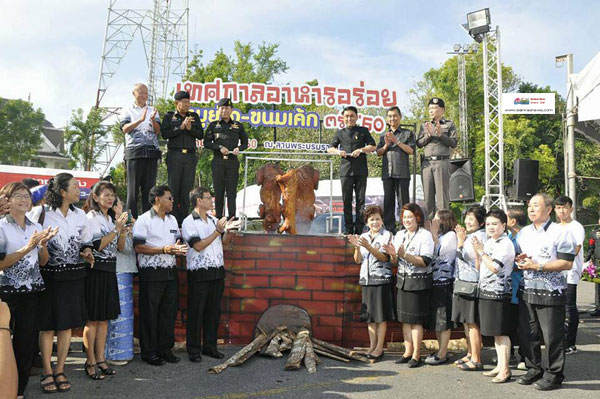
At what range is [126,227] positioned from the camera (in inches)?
197

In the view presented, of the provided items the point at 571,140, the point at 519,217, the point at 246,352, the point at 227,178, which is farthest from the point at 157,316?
the point at 571,140

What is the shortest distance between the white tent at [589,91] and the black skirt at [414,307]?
131 inches

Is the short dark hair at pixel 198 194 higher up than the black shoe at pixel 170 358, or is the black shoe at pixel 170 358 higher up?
the short dark hair at pixel 198 194

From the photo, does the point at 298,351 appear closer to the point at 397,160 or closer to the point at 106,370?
the point at 106,370

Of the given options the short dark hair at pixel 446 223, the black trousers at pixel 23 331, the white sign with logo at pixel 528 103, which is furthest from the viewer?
the white sign with logo at pixel 528 103

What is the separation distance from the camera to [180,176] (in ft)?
21.0

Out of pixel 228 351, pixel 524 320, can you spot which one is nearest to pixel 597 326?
pixel 524 320

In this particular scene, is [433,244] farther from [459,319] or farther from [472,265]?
[459,319]

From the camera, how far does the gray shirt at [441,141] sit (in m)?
6.78

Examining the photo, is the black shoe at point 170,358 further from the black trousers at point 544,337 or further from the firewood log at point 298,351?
the black trousers at point 544,337

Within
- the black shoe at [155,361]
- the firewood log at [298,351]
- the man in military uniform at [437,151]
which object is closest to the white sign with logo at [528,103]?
the man in military uniform at [437,151]

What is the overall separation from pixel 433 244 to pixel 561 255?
46.7 inches

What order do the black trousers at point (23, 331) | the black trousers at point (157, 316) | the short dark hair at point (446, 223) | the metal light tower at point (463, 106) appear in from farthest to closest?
1. the metal light tower at point (463, 106)
2. the short dark hair at point (446, 223)
3. the black trousers at point (157, 316)
4. the black trousers at point (23, 331)

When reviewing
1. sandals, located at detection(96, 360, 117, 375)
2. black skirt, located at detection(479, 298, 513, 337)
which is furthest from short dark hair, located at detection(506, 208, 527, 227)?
sandals, located at detection(96, 360, 117, 375)
